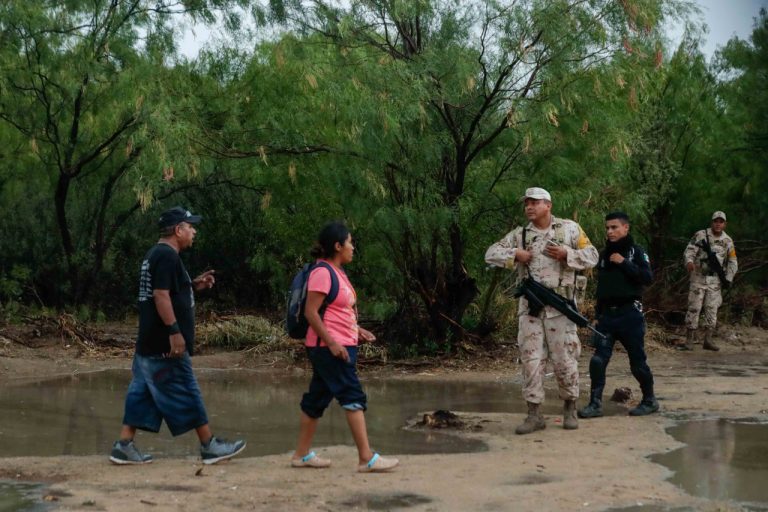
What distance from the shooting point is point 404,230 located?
44.5ft

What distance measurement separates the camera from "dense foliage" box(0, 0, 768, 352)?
1287cm

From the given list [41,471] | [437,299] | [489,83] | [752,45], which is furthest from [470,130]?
[752,45]

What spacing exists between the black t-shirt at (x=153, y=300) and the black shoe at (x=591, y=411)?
3761mm

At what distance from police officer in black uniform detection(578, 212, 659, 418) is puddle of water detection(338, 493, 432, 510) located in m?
3.53

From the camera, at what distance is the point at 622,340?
32.2 ft

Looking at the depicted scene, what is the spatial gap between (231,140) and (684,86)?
31.9 ft

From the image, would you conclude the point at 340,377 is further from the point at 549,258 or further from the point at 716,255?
the point at 716,255

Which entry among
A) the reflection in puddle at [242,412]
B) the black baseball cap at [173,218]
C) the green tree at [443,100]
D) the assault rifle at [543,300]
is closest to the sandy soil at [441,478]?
the reflection in puddle at [242,412]

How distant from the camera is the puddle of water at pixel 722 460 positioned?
673cm

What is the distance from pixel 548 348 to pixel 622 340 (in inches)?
45.5

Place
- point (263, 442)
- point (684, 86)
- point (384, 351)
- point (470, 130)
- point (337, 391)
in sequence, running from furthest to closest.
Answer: point (684, 86), point (384, 351), point (470, 130), point (263, 442), point (337, 391)

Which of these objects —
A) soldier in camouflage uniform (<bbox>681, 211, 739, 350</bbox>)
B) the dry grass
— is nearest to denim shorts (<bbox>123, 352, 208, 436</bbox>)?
the dry grass

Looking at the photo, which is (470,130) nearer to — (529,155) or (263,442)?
(529,155)

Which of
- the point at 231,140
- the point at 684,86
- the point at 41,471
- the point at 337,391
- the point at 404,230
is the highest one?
the point at 684,86
